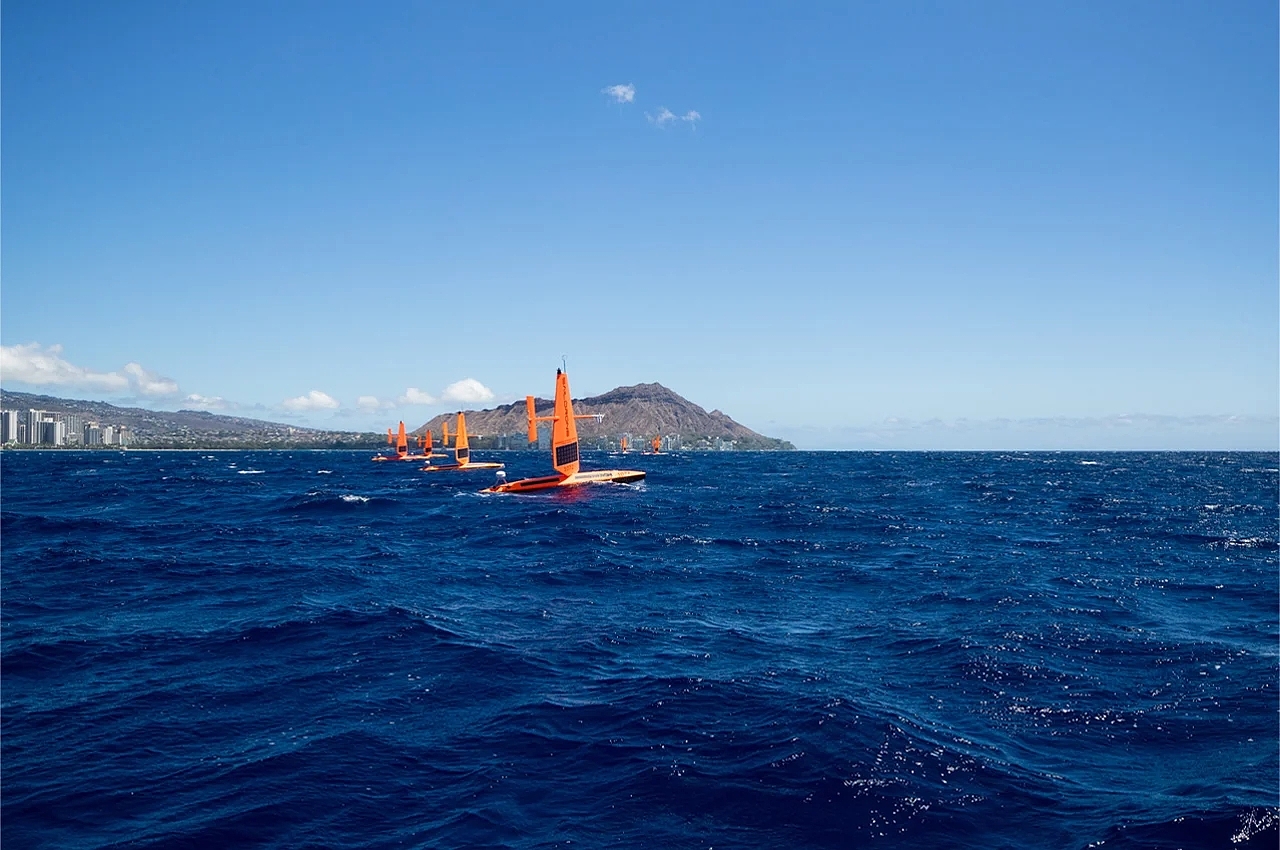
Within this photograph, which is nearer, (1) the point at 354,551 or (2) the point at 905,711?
(2) the point at 905,711

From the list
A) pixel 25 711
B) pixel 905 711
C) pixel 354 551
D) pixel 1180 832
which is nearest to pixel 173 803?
pixel 25 711

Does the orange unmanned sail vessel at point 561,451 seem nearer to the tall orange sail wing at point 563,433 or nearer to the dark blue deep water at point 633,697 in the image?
the tall orange sail wing at point 563,433

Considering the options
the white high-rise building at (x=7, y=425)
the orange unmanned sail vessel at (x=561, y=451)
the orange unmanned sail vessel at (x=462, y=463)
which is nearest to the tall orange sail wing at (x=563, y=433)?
the orange unmanned sail vessel at (x=561, y=451)

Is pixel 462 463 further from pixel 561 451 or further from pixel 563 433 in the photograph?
pixel 563 433

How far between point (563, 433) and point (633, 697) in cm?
4320

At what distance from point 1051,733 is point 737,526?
25.0 metres

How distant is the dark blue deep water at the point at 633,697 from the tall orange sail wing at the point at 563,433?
26711 millimetres

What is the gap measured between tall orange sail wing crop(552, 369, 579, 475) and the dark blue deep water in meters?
26.7

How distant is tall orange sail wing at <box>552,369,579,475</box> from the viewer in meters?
54.0

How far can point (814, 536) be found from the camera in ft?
107

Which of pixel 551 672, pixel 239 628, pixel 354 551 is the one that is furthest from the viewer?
pixel 354 551

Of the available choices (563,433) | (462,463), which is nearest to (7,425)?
(462,463)

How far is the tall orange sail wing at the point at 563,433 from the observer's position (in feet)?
177

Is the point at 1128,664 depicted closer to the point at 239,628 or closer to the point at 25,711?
the point at 239,628
